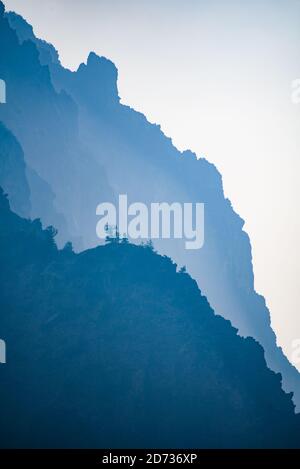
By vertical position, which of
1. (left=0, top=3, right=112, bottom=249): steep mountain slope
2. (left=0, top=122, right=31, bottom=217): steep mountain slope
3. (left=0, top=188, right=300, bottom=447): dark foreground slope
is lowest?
(left=0, top=188, right=300, bottom=447): dark foreground slope

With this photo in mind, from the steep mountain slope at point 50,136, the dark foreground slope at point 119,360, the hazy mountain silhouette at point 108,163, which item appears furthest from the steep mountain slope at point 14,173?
the dark foreground slope at point 119,360

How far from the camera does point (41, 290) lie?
33.5 m

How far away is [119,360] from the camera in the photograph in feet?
105

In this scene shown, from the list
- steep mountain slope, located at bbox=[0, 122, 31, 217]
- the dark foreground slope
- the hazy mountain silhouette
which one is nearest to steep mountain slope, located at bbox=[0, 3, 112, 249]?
the hazy mountain silhouette

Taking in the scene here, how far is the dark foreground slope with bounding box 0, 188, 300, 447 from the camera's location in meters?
29.6

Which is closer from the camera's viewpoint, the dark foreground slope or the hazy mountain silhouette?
the dark foreground slope

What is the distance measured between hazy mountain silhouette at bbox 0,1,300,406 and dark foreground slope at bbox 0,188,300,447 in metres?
16.7

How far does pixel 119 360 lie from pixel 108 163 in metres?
43.9

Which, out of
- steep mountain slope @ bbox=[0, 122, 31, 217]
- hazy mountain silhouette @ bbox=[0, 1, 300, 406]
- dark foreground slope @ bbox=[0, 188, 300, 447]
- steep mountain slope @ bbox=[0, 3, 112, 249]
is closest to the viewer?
dark foreground slope @ bbox=[0, 188, 300, 447]

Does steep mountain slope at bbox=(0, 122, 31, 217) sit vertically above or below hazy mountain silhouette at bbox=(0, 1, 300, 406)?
below

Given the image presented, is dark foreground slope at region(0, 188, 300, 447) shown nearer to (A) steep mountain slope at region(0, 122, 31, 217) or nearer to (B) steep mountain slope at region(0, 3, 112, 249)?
(A) steep mountain slope at region(0, 122, 31, 217)

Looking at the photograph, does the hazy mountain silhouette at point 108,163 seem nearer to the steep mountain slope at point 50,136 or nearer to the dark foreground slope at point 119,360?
the steep mountain slope at point 50,136
